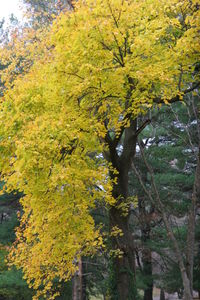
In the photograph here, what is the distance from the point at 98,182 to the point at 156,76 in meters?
2.10

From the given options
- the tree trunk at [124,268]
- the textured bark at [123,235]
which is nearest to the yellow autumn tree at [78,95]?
the textured bark at [123,235]

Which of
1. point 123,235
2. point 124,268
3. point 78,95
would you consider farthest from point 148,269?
point 78,95

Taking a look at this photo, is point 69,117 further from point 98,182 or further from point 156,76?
point 156,76

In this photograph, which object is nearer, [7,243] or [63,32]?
[63,32]

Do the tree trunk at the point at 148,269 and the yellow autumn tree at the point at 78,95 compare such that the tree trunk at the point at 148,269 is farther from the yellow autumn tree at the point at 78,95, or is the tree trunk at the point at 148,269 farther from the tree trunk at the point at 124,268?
the yellow autumn tree at the point at 78,95

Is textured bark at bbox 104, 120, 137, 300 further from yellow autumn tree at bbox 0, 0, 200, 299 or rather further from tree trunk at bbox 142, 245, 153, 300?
tree trunk at bbox 142, 245, 153, 300

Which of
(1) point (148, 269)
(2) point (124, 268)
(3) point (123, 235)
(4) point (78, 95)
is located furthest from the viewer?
(1) point (148, 269)

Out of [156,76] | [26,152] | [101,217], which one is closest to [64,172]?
[26,152]

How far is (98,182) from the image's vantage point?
6.42 metres

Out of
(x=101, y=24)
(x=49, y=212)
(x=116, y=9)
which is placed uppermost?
(x=116, y=9)

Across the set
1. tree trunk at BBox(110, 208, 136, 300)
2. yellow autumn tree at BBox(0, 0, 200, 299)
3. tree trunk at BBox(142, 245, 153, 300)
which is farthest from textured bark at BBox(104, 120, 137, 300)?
tree trunk at BBox(142, 245, 153, 300)

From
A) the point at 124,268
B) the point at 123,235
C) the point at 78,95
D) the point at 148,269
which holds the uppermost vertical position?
the point at 78,95

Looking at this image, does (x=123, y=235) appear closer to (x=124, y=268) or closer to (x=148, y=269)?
(x=124, y=268)

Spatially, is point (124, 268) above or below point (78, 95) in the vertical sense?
below
